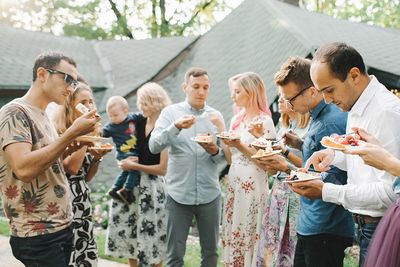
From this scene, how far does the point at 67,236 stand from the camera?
2582 mm

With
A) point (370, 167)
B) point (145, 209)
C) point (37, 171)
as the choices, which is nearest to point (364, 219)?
point (370, 167)

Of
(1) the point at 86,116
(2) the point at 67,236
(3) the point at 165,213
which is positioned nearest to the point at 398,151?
(1) the point at 86,116

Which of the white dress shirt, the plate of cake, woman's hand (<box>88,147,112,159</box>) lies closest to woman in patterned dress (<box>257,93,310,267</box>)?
the plate of cake

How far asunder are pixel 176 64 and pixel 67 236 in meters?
9.12

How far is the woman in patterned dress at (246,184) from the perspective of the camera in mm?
3631

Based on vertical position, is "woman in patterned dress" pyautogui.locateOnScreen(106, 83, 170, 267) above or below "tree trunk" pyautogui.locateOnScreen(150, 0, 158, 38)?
below

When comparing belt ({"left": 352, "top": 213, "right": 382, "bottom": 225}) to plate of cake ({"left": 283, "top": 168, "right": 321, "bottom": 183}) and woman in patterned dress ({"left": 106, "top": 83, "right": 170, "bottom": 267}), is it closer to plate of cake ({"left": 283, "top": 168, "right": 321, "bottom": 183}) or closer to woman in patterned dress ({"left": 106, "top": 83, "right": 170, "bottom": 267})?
plate of cake ({"left": 283, "top": 168, "right": 321, "bottom": 183})

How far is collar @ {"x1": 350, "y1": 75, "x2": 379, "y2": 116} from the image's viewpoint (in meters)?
2.12

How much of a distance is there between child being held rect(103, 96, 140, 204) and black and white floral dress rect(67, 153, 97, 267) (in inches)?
35.9

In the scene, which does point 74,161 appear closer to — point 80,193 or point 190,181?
point 80,193

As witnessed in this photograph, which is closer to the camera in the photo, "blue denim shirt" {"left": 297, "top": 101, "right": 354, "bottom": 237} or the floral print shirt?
the floral print shirt

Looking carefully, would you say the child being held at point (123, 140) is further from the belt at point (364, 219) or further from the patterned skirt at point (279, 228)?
the belt at point (364, 219)

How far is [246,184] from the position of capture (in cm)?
368

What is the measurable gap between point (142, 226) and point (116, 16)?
21703 millimetres
